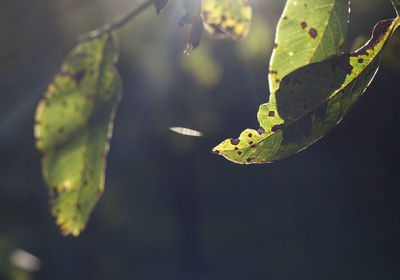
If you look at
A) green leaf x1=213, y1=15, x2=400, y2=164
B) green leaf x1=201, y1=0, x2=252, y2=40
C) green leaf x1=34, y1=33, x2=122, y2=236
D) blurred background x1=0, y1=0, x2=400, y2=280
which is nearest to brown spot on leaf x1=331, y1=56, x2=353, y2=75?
green leaf x1=213, y1=15, x2=400, y2=164

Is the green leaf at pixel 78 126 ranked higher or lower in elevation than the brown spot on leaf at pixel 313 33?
Answer: lower

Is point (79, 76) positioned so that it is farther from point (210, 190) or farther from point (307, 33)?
point (210, 190)

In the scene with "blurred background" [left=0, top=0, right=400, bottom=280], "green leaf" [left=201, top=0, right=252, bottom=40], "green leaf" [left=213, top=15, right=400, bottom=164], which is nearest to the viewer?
"green leaf" [left=213, top=15, right=400, bottom=164]

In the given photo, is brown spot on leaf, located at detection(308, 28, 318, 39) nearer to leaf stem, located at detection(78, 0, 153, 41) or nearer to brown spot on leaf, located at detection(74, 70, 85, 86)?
leaf stem, located at detection(78, 0, 153, 41)

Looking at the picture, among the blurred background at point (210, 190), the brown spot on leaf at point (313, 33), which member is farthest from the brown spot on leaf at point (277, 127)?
the blurred background at point (210, 190)

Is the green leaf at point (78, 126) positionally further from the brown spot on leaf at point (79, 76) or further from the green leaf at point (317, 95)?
the green leaf at point (317, 95)

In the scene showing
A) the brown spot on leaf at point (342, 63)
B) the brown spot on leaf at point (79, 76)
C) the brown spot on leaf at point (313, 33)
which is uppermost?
the brown spot on leaf at point (313, 33)

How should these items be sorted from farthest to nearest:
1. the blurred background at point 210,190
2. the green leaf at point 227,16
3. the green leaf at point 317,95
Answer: the blurred background at point 210,190, the green leaf at point 227,16, the green leaf at point 317,95
